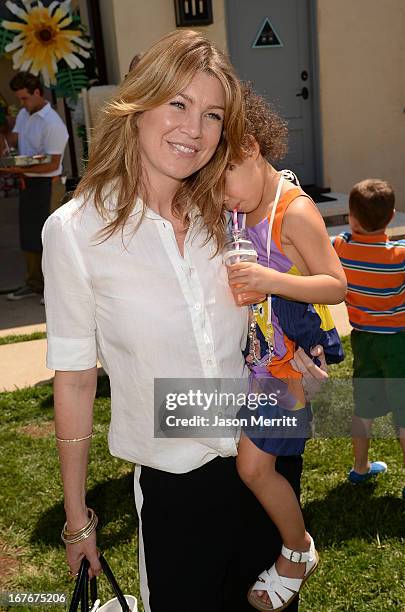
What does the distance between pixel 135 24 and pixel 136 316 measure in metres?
7.88

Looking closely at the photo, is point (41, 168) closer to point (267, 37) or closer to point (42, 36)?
point (42, 36)

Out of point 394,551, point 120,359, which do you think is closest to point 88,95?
point 394,551

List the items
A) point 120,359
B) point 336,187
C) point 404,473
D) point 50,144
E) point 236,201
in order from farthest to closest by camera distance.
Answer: point 336,187, point 50,144, point 404,473, point 236,201, point 120,359

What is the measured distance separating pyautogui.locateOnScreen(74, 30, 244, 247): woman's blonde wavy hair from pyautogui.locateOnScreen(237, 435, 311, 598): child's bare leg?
2.12 feet

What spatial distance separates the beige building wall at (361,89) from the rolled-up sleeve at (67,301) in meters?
8.73

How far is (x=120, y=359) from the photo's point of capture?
79.6 inches

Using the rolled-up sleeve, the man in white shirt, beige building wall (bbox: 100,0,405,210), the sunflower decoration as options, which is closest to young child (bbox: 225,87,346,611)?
the rolled-up sleeve

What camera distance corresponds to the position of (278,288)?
220 centimetres

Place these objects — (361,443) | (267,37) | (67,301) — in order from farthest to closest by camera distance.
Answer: (267,37) → (361,443) → (67,301)

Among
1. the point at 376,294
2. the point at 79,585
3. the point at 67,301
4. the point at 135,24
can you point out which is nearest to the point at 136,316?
the point at 67,301

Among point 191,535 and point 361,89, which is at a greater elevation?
point 361,89

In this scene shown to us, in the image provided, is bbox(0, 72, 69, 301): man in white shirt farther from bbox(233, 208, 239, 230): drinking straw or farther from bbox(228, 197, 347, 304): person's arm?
bbox(228, 197, 347, 304): person's arm

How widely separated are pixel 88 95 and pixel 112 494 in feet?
17.3

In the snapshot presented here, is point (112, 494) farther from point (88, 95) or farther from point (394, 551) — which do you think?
point (88, 95)
